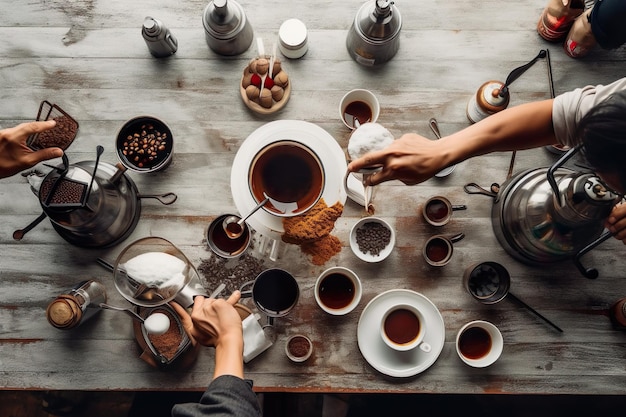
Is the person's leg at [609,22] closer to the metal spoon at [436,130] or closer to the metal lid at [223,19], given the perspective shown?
the metal spoon at [436,130]

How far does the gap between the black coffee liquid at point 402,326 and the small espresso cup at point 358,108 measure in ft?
2.31

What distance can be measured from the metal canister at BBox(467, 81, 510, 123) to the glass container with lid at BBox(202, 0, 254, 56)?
0.88m

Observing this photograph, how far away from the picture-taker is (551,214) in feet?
4.98

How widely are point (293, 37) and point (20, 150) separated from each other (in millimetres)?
1008

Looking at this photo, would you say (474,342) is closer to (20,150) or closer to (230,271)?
(230,271)

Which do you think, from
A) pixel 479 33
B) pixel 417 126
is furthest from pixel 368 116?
pixel 479 33

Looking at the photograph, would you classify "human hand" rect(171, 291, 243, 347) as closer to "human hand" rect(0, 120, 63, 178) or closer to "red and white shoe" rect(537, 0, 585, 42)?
"human hand" rect(0, 120, 63, 178)

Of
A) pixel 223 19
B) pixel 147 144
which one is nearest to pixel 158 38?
pixel 223 19

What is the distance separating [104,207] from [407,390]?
4.07ft

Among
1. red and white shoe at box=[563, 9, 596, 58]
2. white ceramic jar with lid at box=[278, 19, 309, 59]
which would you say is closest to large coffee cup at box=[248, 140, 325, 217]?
white ceramic jar with lid at box=[278, 19, 309, 59]

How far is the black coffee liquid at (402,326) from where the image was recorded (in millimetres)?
1681

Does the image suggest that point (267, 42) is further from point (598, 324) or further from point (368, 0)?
point (598, 324)

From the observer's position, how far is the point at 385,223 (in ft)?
5.48

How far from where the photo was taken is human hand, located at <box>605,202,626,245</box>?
1.49 m
